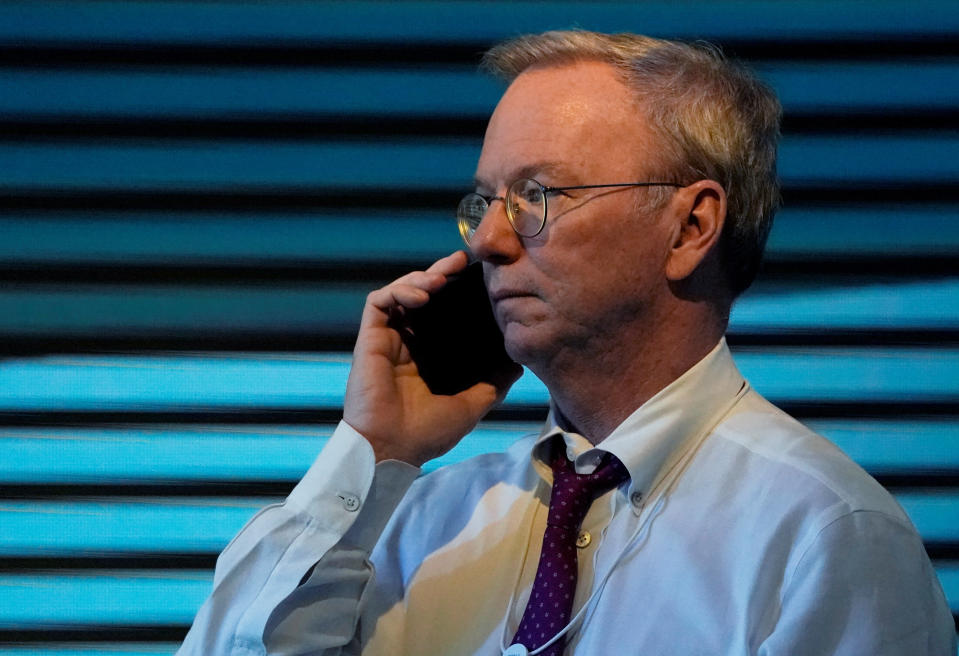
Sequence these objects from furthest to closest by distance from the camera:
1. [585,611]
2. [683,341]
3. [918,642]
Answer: [683,341], [585,611], [918,642]

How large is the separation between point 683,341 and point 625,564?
0.48 meters

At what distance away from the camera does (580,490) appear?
2.24m

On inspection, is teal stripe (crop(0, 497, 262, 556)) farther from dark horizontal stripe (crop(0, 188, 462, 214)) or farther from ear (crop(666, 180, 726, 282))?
ear (crop(666, 180, 726, 282))

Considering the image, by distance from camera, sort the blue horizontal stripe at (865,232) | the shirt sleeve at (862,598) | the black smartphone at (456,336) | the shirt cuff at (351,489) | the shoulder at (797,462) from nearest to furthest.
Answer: the shirt sleeve at (862,598)
the shoulder at (797,462)
the shirt cuff at (351,489)
the black smartphone at (456,336)
the blue horizontal stripe at (865,232)

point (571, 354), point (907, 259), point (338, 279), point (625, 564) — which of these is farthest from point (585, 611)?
point (907, 259)

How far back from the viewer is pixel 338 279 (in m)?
2.95

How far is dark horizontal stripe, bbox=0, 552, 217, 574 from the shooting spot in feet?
9.75

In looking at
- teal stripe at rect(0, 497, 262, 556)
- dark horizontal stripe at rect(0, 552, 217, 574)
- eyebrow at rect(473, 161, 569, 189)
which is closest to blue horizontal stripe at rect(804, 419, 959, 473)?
eyebrow at rect(473, 161, 569, 189)

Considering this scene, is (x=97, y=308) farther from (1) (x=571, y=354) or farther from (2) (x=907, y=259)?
(2) (x=907, y=259)

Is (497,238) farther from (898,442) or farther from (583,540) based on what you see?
(898,442)

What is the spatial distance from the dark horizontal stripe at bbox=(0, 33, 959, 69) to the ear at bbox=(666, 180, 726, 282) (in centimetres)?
87

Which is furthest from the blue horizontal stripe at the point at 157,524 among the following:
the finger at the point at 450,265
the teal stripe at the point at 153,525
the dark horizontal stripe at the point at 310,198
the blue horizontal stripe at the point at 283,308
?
the finger at the point at 450,265

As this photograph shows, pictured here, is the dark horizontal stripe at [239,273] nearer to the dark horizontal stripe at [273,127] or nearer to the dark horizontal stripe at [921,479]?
the dark horizontal stripe at [273,127]

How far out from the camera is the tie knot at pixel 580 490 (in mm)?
2223
